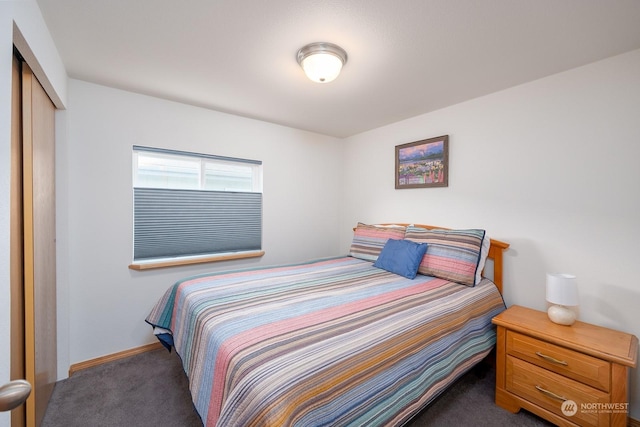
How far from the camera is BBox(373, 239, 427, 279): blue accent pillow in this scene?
2.28 metres

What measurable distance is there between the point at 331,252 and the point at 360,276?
1606mm

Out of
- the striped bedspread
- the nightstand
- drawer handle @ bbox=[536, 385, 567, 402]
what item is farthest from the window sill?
drawer handle @ bbox=[536, 385, 567, 402]

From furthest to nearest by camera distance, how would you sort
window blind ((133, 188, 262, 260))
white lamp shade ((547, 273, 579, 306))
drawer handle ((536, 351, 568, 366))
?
window blind ((133, 188, 262, 260)) < white lamp shade ((547, 273, 579, 306)) < drawer handle ((536, 351, 568, 366))

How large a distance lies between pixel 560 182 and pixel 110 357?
3.92 meters

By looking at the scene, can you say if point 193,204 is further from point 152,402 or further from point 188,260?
point 152,402

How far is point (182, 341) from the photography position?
1.65 meters

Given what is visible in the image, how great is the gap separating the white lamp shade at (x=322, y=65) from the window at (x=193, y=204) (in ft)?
4.92

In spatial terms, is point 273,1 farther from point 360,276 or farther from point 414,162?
point 414,162

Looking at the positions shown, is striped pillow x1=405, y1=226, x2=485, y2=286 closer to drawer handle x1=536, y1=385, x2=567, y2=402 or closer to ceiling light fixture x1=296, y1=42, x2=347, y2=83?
drawer handle x1=536, y1=385, x2=567, y2=402

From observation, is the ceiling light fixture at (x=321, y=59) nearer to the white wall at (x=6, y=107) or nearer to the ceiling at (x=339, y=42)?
the ceiling at (x=339, y=42)

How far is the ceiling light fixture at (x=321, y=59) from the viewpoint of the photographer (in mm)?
1652

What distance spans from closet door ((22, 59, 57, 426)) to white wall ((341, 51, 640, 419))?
3116 mm

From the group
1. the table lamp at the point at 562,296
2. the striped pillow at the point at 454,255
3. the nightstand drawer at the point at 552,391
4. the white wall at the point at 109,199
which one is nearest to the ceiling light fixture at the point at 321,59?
the white wall at the point at 109,199

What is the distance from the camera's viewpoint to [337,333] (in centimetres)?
124
